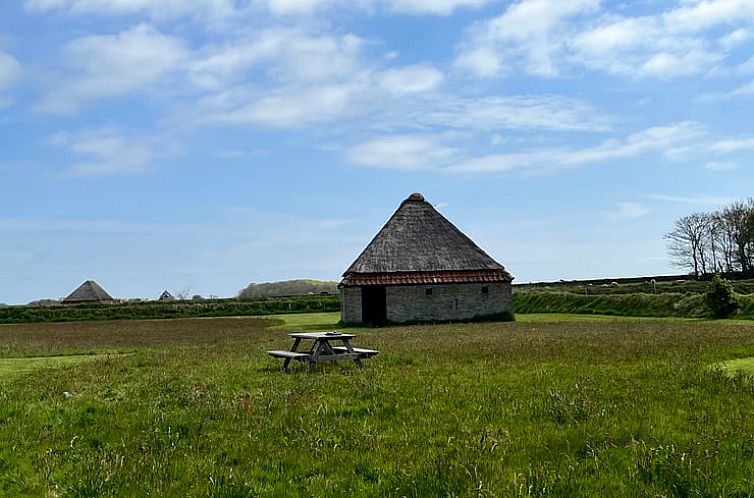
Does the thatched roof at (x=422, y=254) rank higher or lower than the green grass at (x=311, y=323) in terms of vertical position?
higher

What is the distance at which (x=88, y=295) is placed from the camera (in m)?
98.1

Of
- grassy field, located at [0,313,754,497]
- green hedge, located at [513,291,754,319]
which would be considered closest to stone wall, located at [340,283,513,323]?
green hedge, located at [513,291,754,319]

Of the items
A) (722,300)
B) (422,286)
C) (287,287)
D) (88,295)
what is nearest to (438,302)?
(422,286)

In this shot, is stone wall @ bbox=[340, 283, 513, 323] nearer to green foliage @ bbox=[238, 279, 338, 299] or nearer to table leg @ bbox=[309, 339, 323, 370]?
table leg @ bbox=[309, 339, 323, 370]

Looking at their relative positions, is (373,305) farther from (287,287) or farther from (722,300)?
(287,287)

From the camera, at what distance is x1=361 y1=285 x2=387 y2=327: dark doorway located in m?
40.2

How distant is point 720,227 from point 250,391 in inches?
3231

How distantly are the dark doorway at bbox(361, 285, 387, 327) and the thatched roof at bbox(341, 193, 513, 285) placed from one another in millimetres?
941

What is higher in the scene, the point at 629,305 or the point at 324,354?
the point at 629,305

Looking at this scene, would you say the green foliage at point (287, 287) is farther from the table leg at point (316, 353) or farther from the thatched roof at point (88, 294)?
the table leg at point (316, 353)

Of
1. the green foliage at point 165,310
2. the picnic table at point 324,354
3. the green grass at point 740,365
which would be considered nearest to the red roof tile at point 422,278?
the green foliage at point 165,310

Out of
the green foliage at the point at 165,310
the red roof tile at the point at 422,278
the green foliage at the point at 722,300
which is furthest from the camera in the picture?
the green foliage at the point at 165,310

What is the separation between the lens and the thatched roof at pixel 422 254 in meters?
40.3

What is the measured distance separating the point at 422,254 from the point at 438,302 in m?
2.92
